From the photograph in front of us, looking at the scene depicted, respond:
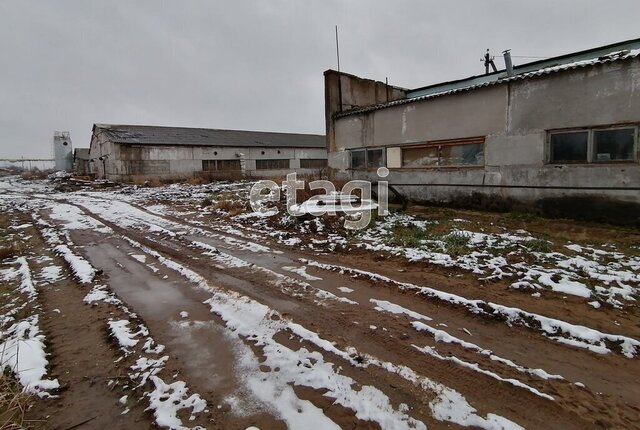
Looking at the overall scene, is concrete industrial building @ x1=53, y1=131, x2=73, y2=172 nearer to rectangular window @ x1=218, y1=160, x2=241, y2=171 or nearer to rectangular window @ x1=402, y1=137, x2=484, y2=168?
rectangular window @ x1=218, y1=160, x2=241, y2=171

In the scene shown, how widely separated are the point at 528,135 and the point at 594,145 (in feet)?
4.93

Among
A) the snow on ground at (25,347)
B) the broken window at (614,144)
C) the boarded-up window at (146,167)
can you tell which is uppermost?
the boarded-up window at (146,167)

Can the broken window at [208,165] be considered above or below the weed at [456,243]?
above

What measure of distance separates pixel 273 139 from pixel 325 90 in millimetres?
25177

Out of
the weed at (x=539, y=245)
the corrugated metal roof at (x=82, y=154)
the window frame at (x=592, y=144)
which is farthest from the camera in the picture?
the corrugated metal roof at (x=82, y=154)

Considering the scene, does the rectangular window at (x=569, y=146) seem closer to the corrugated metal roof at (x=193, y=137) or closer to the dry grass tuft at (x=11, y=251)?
the dry grass tuft at (x=11, y=251)

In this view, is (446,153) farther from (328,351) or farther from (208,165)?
(208,165)

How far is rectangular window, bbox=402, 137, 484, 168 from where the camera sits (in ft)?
→ 34.5

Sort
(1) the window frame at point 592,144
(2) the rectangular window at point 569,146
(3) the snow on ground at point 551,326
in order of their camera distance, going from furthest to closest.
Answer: (2) the rectangular window at point 569,146, (1) the window frame at point 592,144, (3) the snow on ground at point 551,326

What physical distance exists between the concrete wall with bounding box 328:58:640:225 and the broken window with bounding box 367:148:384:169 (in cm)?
64

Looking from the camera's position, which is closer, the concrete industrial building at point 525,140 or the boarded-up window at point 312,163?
the concrete industrial building at point 525,140

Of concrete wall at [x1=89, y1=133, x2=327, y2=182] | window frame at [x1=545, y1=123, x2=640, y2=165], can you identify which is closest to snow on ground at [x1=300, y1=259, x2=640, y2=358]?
A: window frame at [x1=545, y1=123, x2=640, y2=165]

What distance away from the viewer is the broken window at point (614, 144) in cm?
774

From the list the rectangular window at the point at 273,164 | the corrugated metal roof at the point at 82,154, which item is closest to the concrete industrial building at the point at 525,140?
the rectangular window at the point at 273,164
